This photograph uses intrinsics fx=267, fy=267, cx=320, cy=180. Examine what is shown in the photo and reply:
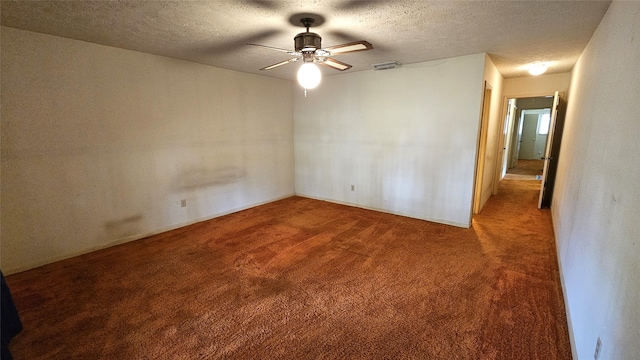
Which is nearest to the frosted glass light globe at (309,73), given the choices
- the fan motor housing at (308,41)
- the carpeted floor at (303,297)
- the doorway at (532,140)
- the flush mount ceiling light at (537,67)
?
the fan motor housing at (308,41)

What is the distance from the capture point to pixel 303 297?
2346 millimetres

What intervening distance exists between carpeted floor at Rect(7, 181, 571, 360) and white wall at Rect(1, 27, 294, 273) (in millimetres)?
380

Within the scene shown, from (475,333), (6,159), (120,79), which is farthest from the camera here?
(120,79)

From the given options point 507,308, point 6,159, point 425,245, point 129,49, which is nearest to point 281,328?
point 507,308

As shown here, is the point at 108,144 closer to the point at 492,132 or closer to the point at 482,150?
the point at 482,150

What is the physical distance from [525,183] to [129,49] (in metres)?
8.82

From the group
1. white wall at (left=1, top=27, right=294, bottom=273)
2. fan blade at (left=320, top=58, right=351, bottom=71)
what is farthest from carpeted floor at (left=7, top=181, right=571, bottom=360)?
fan blade at (left=320, top=58, right=351, bottom=71)

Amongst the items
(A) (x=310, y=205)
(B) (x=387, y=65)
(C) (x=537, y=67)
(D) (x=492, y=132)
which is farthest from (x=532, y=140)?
(A) (x=310, y=205)

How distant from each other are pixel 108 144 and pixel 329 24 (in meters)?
2.95

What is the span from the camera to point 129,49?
3.28 meters

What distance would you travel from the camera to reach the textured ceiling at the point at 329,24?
83.9 inches

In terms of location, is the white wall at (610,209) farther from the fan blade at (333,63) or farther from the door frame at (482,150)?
the fan blade at (333,63)

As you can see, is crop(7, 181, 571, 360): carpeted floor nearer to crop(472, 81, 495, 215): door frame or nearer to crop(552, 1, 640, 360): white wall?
crop(552, 1, 640, 360): white wall

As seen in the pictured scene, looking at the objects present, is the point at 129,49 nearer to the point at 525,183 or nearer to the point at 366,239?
the point at 366,239
